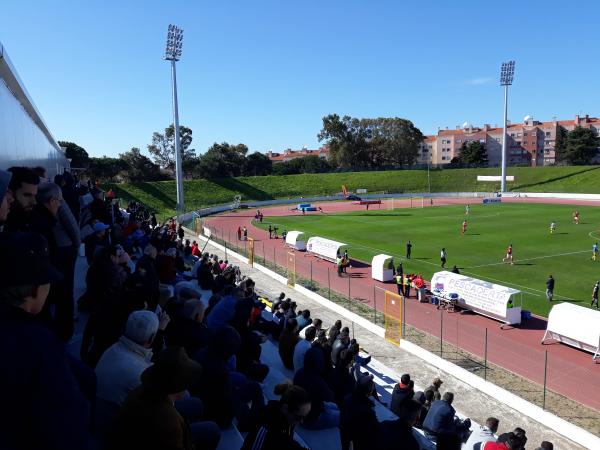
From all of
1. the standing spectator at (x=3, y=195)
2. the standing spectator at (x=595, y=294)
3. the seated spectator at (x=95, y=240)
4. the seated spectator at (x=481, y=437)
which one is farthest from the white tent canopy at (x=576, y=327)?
the standing spectator at (x=3, y=195)

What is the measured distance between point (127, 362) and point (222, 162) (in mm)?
90501

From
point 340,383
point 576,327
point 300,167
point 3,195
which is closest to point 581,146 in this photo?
point 300,167

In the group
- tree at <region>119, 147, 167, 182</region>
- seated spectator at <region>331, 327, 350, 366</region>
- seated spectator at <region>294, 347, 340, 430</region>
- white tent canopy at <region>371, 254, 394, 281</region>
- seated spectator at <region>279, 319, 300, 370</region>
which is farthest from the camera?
tree at <region>119, 147, 167, 182</region>

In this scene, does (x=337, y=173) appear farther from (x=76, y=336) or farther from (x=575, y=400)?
(x=76, y=336)

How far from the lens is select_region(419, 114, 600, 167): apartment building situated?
5374 inches

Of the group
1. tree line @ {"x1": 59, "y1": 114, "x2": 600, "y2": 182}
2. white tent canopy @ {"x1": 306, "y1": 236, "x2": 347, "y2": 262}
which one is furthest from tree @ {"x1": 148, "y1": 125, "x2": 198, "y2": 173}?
white tent canopy @ {"x1": 306, "y1": 236, "x2": 347, "y2": 262}

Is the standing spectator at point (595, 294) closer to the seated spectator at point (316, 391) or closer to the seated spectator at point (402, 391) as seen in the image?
the seated spectator at point (402, 391)

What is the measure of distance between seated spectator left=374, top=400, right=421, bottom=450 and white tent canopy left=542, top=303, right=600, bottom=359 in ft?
46.2

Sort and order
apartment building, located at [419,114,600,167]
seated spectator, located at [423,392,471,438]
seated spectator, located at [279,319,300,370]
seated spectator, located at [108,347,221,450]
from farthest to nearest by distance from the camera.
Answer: apartment building, located at [419,114,600,167]
seated spectator, located at [279,319,300,370]
seated spectator, located at [423,392,471,438]
seated spectator, located at [108,347,221,450]

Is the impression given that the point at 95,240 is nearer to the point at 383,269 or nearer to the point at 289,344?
the point at 289,344

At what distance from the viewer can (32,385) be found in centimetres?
188

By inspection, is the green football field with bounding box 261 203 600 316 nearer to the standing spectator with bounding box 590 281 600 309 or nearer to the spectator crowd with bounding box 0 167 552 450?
the standing spectator with bounding box 590 281 600 309

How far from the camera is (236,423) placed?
5.50m

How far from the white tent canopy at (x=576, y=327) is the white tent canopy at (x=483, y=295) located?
1.86m
